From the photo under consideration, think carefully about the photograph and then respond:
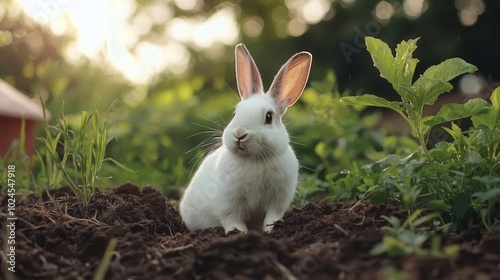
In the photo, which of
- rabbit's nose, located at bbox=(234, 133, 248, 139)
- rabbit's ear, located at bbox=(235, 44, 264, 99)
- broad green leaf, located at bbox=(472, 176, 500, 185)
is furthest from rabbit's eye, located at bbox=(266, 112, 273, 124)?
broad green leaf, located at bbox=(472, 176, 500, 185)

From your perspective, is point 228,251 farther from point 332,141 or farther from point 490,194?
point 332,141

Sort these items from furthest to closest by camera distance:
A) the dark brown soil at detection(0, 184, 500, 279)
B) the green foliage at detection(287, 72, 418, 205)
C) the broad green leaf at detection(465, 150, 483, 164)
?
the green foliage at detection(287, 72, 418, 205) → the broad green leaf at detection(465, 150, 483, 164) → the dark brown soil at detection(0, 184, 500, 279)

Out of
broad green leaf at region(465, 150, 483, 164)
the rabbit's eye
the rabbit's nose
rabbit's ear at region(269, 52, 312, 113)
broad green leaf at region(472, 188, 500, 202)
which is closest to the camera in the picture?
broad green leaf at region(472, 188, 500, 202)

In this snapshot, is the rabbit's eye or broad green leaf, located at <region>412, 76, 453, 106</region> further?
the rabbit's eye

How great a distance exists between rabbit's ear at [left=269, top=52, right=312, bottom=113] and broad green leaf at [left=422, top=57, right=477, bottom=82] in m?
0.90

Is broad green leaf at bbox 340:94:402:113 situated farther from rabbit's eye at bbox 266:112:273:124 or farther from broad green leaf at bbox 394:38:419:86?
rabbit's eye at bbox 266:112:273:124

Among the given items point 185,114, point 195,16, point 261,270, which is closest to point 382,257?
point 261,270

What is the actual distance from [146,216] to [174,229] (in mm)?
228

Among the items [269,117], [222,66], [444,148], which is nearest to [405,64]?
[444,148]

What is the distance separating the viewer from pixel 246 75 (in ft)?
12.6

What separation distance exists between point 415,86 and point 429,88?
7cm

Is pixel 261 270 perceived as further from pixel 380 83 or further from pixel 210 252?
pixel 380 83

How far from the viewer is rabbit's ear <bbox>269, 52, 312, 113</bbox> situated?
3781 mm

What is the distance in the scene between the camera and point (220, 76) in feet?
40.7
